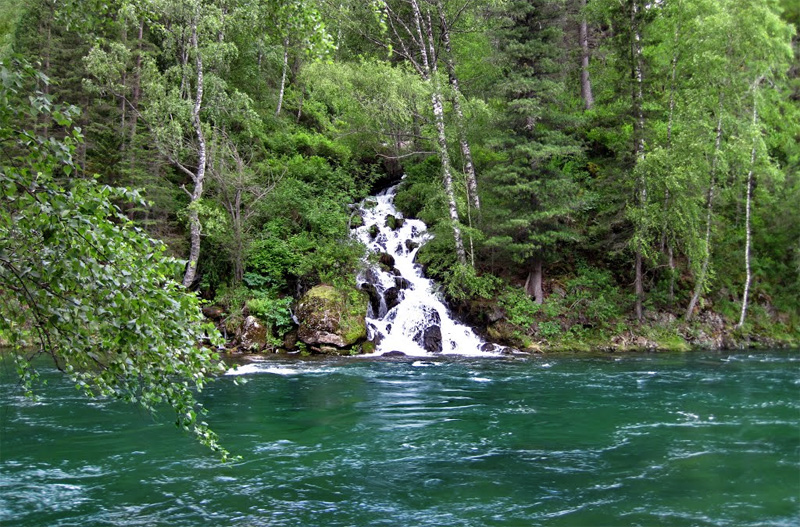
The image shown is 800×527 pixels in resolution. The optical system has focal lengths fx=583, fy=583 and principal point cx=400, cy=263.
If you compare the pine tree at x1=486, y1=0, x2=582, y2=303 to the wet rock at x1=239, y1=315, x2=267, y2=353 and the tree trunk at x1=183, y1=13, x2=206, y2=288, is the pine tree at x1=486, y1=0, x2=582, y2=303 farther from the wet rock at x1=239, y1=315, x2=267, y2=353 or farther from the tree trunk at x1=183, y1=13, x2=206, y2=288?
the tree trunk at x1=183, y1=13, x2=206, y2=288

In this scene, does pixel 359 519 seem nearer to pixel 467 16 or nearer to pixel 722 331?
pixel 722 331

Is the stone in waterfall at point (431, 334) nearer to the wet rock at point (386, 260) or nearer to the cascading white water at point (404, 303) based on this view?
the cascading white water at point (404, 303)

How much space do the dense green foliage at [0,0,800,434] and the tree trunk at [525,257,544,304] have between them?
0.07 metres

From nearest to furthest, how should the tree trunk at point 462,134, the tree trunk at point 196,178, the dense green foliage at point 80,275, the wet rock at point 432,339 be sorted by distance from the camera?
1. the dense green foliage at point 80,275
2. the wet rock at point 432,339
3. the tree trunk at point 196,178
4. the tree trunk at point 462,134

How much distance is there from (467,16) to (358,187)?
8.19 metres

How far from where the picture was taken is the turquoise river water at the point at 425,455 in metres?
5.99

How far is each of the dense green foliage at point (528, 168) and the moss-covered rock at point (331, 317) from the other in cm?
84

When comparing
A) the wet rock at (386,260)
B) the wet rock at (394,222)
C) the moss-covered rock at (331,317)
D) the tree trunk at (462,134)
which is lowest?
the moss-covered rock at (331,317)

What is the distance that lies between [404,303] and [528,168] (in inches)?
236

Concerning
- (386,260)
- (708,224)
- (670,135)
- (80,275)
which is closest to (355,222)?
(386,260)

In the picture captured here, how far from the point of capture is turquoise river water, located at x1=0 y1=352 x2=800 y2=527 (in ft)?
19.7

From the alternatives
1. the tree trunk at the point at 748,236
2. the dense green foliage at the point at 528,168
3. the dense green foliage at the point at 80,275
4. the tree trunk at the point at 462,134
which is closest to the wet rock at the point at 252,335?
the dense green foliage at the point at 528,168

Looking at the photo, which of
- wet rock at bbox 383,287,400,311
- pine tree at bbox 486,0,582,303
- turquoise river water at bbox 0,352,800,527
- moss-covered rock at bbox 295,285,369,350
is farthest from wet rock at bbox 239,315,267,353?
pine tree at bbox 486,0,582,303

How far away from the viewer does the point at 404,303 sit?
773 inches
